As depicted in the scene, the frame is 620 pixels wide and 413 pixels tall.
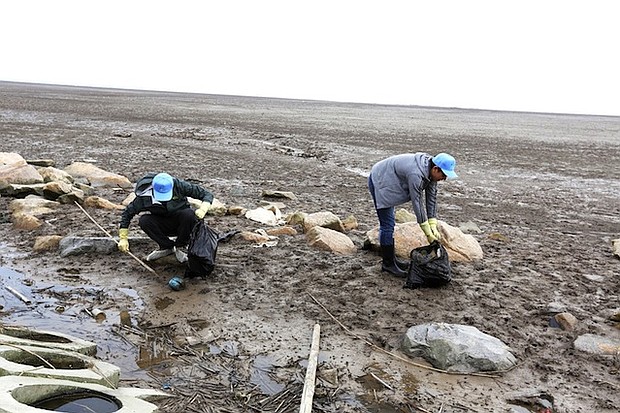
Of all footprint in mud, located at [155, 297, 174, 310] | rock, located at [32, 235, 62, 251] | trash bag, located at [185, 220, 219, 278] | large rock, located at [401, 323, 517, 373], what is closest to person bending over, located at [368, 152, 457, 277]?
large rock, located at [401, 323, 517, 373]

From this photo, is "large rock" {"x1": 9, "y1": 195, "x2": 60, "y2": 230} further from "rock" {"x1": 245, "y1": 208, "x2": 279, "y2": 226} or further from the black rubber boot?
the black rubber boot

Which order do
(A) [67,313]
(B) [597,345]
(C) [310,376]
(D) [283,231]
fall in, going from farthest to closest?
(D) [283,231] < (A) [67,313] < (B) [597,345] < (C) [310,376]

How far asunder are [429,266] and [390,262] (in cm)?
65

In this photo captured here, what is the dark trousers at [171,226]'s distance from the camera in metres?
6.18

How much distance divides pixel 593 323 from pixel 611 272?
1.87 m

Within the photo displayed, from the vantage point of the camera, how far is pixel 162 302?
5.81 metres

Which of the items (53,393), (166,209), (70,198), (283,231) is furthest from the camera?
(70,198)

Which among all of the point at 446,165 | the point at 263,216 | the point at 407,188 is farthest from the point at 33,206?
the point at 446,165

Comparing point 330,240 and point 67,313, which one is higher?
point 330,240

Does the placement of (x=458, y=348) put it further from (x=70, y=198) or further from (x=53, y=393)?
(x=70, y=198)

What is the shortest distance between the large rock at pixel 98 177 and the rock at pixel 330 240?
549 centimetres

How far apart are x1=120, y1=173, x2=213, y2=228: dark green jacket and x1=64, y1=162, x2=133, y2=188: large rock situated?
5.49m

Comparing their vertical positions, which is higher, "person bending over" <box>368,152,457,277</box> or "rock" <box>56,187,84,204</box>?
"person bending over" <box>368,152,457,277</box>

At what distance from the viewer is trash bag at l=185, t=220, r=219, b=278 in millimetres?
6035
